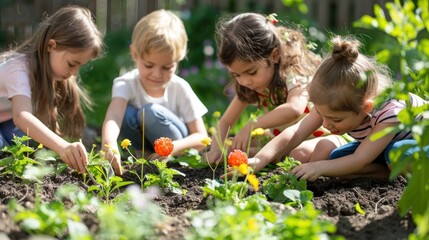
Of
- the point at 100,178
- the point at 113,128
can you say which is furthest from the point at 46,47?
the point at 100,178

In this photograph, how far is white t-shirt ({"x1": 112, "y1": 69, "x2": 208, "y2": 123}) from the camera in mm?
4477

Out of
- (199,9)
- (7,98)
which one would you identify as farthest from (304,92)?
(199,9)

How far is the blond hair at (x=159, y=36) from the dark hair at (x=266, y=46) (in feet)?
0.78

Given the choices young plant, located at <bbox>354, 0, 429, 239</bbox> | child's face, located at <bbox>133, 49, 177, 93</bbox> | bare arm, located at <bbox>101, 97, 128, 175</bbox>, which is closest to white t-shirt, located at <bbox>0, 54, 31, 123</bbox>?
bare arm, located at <bbox>101, 97, 128, 175</bbox>

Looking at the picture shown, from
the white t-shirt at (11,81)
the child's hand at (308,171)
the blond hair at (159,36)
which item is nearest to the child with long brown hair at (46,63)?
the white t-shirt at (11,81)

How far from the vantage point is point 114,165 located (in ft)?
11.9

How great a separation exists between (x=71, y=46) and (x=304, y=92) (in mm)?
1301

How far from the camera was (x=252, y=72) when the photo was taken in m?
4.05

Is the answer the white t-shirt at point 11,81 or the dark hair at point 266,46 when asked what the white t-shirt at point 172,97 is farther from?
the white t-shirt at point 11,81

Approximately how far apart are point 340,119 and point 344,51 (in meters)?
0.31

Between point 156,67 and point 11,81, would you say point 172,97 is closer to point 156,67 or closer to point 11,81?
point 156,67

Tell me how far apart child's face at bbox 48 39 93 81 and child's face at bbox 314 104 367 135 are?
4.72ft

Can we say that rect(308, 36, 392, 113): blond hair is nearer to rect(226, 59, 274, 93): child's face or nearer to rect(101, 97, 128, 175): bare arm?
rect(226, 59, 274, 93): child's face

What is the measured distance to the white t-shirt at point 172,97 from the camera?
448cm
